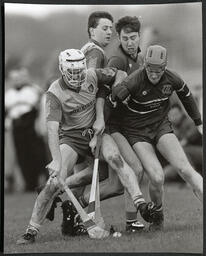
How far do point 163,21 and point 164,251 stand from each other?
2.24 m

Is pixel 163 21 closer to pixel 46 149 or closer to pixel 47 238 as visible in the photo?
pixel 46 149

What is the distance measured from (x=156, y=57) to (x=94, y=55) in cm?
66

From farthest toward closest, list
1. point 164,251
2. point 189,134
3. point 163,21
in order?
point 189,134, point 163,21, point 164,251

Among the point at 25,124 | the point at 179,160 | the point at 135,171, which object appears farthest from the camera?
the point at 25,124

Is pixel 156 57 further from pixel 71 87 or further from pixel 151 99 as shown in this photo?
pixel 71 87

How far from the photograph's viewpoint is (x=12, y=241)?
23.7 feet

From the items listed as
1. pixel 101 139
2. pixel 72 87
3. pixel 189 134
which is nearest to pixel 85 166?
pixel 101 139

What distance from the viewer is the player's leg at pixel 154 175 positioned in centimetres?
702

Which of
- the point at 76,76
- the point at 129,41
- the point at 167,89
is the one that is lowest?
the point at 167,89

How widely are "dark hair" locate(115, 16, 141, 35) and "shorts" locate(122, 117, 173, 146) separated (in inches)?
37.4

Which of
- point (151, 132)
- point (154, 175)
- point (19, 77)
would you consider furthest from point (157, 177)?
point (19, 77)

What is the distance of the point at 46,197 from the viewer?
7.06 m

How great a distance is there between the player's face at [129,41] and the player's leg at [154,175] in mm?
905

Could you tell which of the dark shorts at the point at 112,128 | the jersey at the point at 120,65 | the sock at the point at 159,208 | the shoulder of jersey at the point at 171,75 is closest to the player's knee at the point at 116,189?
the sock at the point at 159,208
